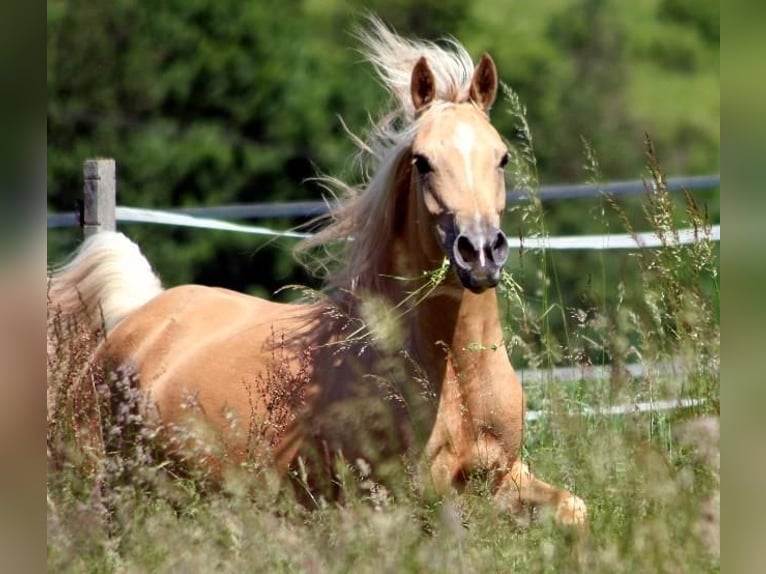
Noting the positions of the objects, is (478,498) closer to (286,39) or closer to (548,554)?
(548,554)

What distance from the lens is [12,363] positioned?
179 cm

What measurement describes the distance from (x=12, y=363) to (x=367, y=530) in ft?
4.25

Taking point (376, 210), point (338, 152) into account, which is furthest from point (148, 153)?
point (376, 210)

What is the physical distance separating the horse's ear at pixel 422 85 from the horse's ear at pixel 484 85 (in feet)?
0.43

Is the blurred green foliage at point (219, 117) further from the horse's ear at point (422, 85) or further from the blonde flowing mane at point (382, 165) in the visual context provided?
the horse's ear at point (422, 85)

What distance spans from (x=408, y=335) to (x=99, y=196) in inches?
109

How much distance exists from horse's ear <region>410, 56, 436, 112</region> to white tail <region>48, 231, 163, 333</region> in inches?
75.2

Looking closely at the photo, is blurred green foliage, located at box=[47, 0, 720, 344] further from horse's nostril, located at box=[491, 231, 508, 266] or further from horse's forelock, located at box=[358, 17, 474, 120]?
horse's nostril, located at box=[491, 231, 508, 266]

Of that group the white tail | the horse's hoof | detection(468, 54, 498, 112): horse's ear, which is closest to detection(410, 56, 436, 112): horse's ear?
detection(468, 54, 498, 112): horse's ear

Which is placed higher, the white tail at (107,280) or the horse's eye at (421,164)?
the horse's eye at (421,164)

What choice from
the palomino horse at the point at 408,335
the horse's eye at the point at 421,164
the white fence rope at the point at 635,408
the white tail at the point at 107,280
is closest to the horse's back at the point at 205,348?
the palomino horse at the point at 408,335

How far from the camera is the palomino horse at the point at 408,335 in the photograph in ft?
11.8

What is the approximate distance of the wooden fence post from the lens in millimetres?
6129

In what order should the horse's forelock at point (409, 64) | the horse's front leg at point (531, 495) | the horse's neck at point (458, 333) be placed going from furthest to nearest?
the horse's forelock at point (409, 64) → the horse's neck at point (458, 333) → the horse's front leg at point (531, 495)
